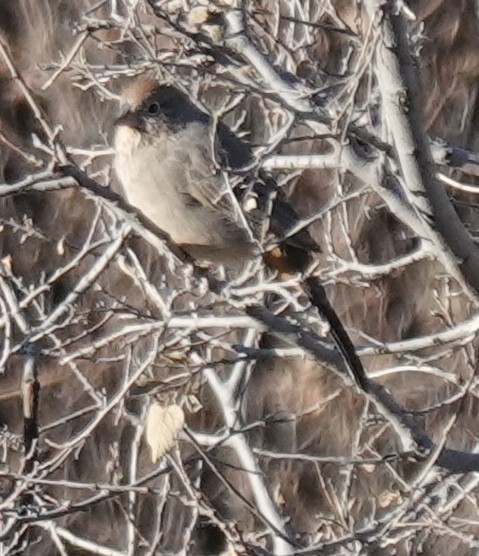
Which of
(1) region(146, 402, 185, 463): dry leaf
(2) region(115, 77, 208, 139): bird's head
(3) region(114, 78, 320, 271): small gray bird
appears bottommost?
(1) region(146, 402, 185, 463): dry leaf

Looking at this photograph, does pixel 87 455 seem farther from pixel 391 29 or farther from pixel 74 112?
pixel 391 29

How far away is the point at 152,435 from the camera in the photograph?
3771 mm

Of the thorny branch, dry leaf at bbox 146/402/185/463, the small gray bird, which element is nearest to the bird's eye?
the small gray bird

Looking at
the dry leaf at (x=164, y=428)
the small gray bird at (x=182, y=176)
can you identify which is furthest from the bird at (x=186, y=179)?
the dry leaf at (x=164, y=428)

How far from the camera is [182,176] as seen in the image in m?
4.88

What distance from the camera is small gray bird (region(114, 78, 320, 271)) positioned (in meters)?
4.65

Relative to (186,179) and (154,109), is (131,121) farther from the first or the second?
(186,179)

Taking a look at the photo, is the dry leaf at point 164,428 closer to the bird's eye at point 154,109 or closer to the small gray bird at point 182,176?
the small gray bird at point 182,176

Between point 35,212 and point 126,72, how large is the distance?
3408mm

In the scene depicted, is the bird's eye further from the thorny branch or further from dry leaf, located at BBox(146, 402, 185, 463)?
dry leaf, located at BBox(146, 402, 185, 463)

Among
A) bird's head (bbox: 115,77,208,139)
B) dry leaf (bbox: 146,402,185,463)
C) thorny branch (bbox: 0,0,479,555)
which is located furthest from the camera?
bird's head (bbox: 115,77,208,139)

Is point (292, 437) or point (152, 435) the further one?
point (292, 437)

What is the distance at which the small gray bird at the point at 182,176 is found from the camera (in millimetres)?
4652

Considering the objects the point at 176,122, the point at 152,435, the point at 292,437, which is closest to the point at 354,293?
the point at 292,437
